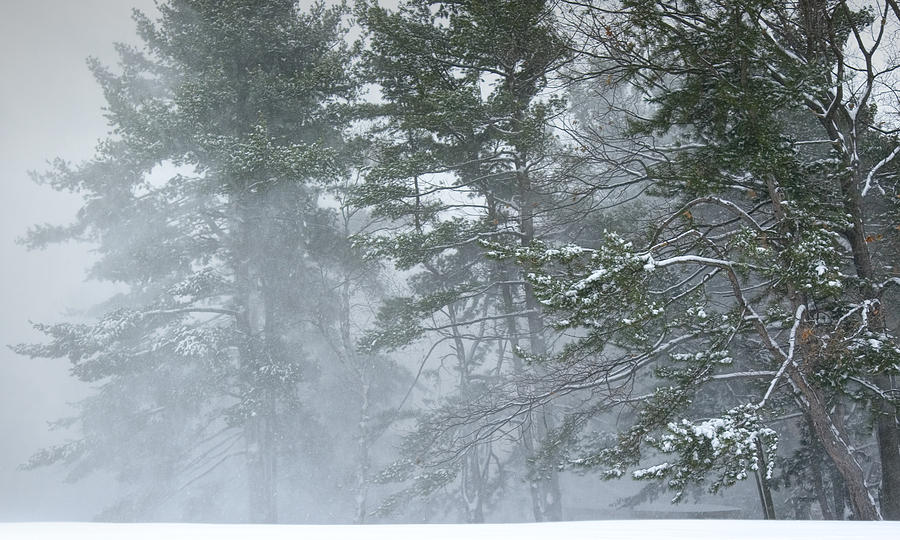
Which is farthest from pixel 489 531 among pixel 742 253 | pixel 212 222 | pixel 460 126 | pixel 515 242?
pixel 212 222

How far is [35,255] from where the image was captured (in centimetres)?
2855

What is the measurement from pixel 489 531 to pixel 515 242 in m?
7.15

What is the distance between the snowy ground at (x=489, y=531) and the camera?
2447 mm

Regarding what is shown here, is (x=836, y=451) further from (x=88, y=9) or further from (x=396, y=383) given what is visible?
(x=88, y=9)

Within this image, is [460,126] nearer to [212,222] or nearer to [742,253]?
[742,253]

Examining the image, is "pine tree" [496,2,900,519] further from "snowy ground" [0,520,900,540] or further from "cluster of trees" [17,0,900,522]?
"snowy ground" [0,520,900,540]

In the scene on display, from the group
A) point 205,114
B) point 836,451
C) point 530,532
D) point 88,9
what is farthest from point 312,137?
point 88,9

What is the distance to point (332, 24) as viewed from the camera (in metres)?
13.8

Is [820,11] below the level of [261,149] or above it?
below

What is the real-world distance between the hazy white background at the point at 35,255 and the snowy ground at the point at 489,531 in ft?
73.6

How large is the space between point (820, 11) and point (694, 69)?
1255mm

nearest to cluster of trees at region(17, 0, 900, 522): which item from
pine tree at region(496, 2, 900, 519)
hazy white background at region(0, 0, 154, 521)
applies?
pine tree at region(496, 2, 900, 519)

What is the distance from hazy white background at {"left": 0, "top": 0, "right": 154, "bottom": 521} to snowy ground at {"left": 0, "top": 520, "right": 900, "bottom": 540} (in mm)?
22439

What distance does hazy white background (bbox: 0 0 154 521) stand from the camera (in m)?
24.0
